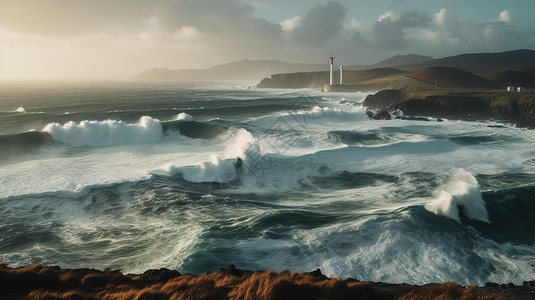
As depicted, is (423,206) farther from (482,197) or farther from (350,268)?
(350,268)

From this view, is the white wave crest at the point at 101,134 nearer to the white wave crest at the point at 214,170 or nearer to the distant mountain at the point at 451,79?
the white wave crest at the point at 214,170

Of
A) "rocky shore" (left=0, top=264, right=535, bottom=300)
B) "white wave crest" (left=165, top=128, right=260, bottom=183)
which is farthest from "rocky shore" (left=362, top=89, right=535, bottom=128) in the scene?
"rocky shore" (left=0, top=264, right=535, bottom=300)

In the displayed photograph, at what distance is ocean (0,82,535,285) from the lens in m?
8.78

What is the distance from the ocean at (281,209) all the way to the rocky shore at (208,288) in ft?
4.76

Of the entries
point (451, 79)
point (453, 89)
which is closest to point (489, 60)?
point (451, 79)

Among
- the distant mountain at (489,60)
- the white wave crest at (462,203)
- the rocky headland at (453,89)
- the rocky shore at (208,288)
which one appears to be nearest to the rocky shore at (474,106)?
the rocky headland at (453,89)

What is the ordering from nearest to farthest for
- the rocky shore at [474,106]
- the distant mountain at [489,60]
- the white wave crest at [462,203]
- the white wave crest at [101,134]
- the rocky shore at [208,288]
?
the rocky shore at [208,288] → the white wave crest at [462,203] → the white wave crest at [101,134] → the rocky shore at [474,106] → the distant mountain at [489,60]

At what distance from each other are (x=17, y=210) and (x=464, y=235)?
14.9 meters

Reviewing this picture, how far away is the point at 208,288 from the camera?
598 centimetres

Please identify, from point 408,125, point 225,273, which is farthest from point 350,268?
point 408,125

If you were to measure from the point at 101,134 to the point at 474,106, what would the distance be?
41719 mm

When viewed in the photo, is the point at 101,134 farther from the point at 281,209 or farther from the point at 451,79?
the point at 451,79

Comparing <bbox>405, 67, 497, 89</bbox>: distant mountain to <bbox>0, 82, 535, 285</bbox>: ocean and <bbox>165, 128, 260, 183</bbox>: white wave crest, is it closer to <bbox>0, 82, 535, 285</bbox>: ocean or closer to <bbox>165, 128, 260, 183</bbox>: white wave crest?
<bbox>0, 82, 535, 285</bbox>: ocean

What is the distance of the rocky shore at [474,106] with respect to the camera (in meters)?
38.5
